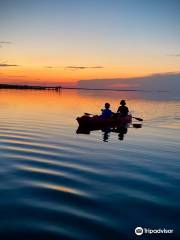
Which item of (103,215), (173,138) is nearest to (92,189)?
(103,215)

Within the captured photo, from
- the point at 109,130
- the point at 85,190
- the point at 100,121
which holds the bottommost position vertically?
the point at 109,130

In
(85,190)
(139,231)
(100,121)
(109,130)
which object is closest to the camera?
(139,231)

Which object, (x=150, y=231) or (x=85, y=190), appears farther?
(x=85, y=190)

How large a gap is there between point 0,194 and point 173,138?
1715 cm

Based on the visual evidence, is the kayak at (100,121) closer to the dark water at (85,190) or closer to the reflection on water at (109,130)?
the reflection on water at (109,130)

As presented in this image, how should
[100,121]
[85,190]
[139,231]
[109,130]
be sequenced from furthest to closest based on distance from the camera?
[100,121] < [109,130] < [85,190] < [139,231]

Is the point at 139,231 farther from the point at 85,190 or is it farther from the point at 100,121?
the point at 100,121

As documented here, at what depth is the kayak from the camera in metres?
27.3

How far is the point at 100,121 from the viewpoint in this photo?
28484 millimetres

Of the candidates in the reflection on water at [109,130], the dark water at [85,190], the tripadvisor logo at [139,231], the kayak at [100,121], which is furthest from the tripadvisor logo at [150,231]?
the kayak at [100,121]

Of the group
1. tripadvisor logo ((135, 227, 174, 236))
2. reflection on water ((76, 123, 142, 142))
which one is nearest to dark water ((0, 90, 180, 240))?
tripadvisor logo ((135, 227, 174, 236))

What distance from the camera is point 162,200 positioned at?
995 cm

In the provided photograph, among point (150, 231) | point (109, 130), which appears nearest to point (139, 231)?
point (150, 231)

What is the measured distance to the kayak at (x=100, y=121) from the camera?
27281 mm
